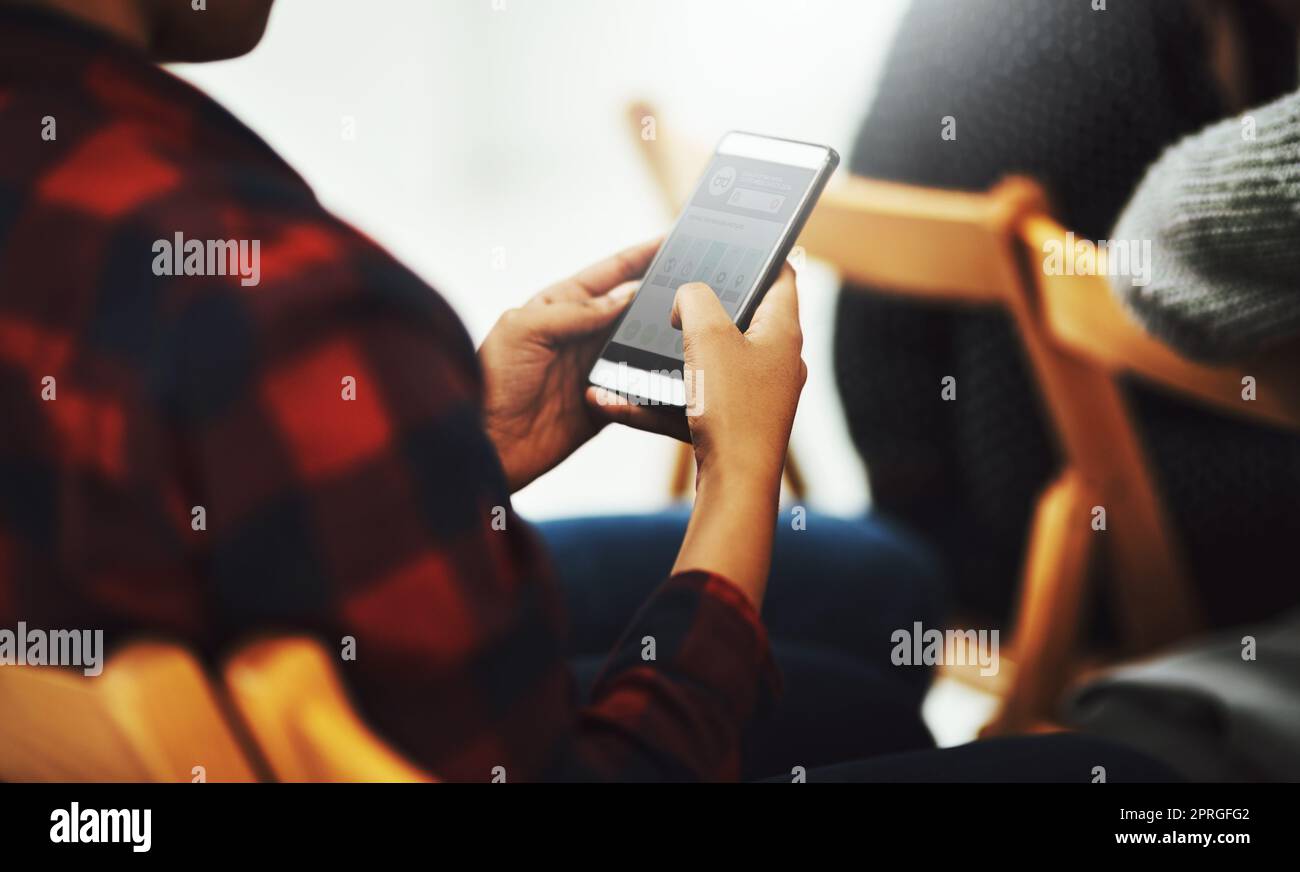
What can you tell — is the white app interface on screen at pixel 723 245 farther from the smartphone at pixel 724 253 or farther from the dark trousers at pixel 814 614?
the dark trousers at pixel 814 614

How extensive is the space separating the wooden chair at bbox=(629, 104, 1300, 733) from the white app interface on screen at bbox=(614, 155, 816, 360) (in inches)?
8.4

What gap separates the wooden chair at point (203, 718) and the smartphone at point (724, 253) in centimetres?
18

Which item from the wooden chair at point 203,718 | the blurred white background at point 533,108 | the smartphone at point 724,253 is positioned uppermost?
the blurred white background at point 533,108

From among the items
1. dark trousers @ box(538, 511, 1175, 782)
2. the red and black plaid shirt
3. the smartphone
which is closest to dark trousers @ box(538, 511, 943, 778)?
dark trousers @ box(538, 511, 1175, 782)

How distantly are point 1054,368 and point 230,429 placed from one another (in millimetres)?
643

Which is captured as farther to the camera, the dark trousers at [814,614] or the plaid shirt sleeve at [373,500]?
the dark trousers at [814,614]

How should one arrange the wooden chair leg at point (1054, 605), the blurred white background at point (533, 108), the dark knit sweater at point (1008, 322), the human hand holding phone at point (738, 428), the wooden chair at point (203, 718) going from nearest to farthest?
the wooden chair at point (203, 718)
the human hand holding phone at point (738, 428)
the blurred white background at point (533, 108)
the dark knit sweater at point (1008, 322)
the wooden chair leg at point (1054, 605)

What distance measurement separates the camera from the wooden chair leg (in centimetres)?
84

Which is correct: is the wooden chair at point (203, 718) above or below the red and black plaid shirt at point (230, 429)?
below

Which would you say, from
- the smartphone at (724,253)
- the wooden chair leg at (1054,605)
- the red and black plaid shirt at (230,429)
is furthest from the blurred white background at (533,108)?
the wooden chair leg at (1054,605)

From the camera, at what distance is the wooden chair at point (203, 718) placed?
1.02 ft

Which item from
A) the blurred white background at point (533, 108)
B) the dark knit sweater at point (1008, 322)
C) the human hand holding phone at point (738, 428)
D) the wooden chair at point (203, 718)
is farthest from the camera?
the dark knit sweater at point (1008, 322)

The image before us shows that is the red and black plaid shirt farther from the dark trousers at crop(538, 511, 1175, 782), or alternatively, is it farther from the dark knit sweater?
the dark knit sweater

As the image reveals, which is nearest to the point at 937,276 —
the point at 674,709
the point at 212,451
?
the point at 674,709
